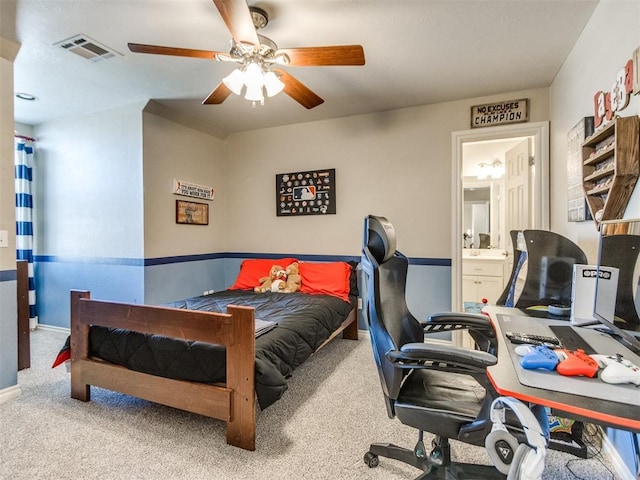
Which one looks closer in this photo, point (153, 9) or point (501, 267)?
point (153, 9)

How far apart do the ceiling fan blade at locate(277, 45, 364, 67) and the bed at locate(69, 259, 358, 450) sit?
4.53ft

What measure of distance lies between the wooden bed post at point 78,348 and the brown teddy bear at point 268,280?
1.52m

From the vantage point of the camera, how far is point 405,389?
139 centimetres

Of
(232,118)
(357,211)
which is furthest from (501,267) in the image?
(232,118)

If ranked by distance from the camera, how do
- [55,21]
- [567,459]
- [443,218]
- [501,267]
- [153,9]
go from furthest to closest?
[501,267] < [443,218] < [55,21] < [153,9] < [567,459]

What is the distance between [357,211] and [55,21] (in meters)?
2.72

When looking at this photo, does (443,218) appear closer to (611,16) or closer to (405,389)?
(611,16)

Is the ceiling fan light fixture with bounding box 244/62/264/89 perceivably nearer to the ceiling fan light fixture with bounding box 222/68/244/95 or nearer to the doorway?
the ceiling fan light fixture with bounding box 222/68/244/95

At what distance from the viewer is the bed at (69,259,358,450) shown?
169cm

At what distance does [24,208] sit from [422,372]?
4.37 m

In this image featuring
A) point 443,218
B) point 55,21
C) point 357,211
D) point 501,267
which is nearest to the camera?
point 55,21

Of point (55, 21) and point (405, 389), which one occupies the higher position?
point (55, 21)

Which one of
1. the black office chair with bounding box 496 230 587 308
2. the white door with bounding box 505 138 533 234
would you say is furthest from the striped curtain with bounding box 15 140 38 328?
the white door with bounding box 505 138 533 234

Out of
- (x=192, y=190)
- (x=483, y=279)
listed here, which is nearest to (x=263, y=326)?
(x=192, y=190)
